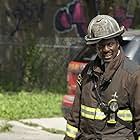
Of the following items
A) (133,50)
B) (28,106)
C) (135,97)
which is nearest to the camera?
(135,97)

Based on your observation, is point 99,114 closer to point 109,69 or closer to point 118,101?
point 118,101

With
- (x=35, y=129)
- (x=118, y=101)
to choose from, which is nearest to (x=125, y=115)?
(x=118, y=101)

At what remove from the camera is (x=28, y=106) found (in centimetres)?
1149

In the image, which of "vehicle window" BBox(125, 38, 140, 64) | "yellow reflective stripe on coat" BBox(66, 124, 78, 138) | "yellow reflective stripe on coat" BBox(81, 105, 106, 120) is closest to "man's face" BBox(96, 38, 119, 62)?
"yellow reflective stripe on coat" BBox(81, 105, 106, 120)

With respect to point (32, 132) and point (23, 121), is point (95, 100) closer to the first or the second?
point (32, 132)

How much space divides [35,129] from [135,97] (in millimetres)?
6220

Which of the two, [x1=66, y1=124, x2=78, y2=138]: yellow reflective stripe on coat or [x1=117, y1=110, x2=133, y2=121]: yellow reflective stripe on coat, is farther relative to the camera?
[x1=66, y1=124, x2=78, y2=138]: yellow reflective stripe on coat

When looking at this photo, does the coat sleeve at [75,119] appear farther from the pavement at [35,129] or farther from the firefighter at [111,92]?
the pavement at [35,129]

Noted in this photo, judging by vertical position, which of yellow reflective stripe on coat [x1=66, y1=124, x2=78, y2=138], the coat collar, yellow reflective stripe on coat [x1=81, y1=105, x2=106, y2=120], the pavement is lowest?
the pavement

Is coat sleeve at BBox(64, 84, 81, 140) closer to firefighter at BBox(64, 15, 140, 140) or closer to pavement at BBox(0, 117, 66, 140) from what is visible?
firefighter at BBox(64, 15, 140, 140)

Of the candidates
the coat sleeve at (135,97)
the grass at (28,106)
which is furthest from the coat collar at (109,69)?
the grass at (28,106)

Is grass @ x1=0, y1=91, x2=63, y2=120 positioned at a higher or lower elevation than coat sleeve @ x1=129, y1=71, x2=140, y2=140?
lower

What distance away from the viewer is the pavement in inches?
352

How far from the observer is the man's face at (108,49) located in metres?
3.52
